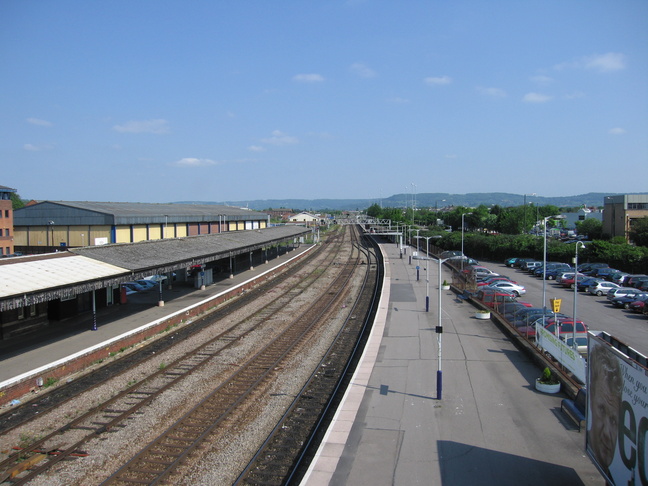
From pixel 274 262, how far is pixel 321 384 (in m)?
38.6

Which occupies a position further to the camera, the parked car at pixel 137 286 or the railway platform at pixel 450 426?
the parked car at pixel 137 286

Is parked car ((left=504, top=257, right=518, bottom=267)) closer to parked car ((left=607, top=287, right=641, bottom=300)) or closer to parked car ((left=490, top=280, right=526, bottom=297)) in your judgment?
parked car ((left=490, top=280, right=526, bottom=297))

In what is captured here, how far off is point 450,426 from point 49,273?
17.4m

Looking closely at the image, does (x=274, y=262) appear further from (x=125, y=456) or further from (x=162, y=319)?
(x=125, y=456)

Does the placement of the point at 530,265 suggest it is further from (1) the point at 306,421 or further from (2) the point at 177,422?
(2) the point at 177,422

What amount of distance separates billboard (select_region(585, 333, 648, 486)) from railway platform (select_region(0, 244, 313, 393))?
1621cm

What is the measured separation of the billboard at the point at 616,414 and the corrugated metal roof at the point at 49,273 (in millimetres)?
17423

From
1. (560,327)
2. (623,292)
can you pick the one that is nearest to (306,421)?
(560,327)

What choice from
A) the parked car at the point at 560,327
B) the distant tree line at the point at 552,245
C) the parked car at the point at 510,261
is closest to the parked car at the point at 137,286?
the distant tree line at the point at 552,245

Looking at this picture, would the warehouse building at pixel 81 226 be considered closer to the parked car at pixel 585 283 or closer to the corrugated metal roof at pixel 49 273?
the corrugated metal roof at pixel 49 273

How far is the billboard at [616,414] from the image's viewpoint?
275 inches

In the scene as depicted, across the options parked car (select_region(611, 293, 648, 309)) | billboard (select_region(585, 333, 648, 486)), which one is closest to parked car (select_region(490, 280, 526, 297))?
parked car (select_region(611, 293, 648, 309))

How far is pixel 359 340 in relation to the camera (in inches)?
908

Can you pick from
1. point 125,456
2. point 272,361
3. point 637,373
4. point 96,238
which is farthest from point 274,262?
point 637,373
